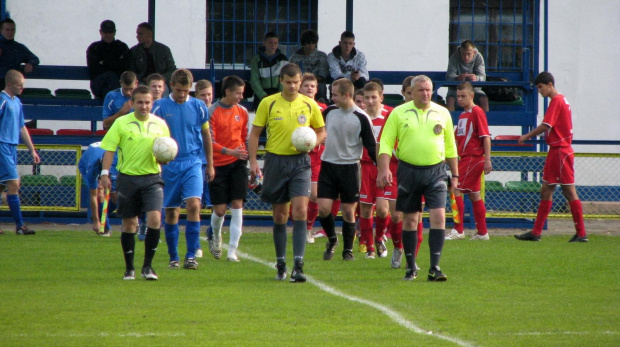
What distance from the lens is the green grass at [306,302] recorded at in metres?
5.71

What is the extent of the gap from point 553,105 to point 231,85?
5.08 m

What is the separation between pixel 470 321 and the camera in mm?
6266

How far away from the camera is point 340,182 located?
9828mm

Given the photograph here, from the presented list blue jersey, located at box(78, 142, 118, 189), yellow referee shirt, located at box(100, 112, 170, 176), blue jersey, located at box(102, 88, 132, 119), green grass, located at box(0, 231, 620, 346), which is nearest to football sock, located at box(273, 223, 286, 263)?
green grass, located at box(0, 231, 620, 346)

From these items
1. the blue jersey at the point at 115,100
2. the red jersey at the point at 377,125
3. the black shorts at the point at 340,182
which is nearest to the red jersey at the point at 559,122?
the red jersey at the point at 377,125

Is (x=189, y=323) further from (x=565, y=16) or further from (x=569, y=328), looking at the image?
(x=565, y=16)

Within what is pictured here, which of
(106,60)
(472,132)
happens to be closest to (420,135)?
(472,132)

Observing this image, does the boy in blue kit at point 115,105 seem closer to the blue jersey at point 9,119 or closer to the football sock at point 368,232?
the blue jersey at point 9,119

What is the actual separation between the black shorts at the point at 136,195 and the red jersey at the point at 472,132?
5.68m

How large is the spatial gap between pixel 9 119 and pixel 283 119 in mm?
5973

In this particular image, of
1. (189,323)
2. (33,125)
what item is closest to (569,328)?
(189,323)

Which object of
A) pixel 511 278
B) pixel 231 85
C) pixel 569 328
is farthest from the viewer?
pixel 231 85

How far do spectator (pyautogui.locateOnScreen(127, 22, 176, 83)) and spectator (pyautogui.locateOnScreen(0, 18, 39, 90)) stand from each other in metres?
1.96

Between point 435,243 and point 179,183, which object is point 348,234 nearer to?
point 435,243
